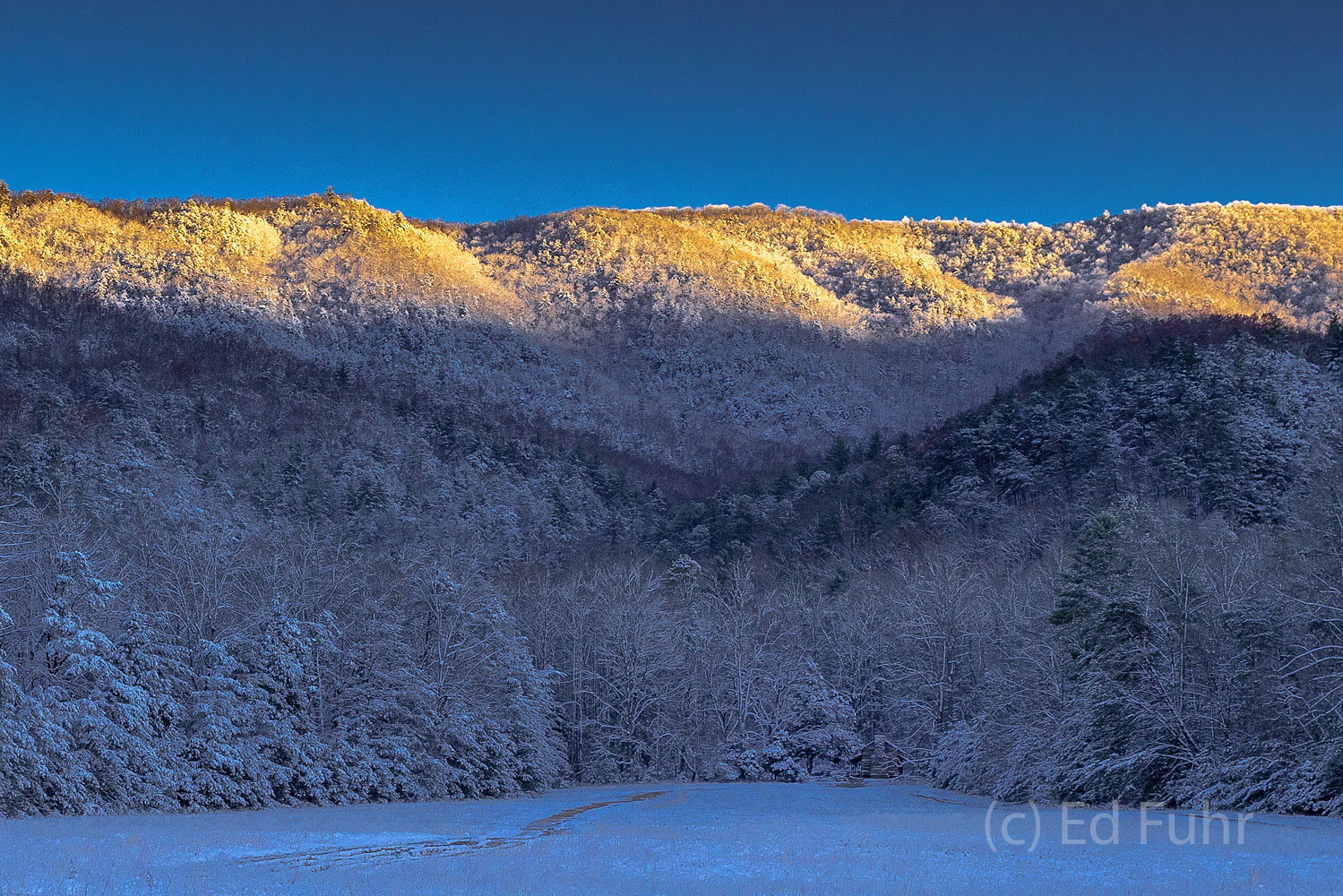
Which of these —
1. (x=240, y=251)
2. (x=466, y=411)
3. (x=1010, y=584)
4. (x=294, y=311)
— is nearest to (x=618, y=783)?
(x=1010, y=584)

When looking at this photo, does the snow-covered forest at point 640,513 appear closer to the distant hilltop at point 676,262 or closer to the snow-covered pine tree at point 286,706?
the snow-covered pine tree at point 286,706

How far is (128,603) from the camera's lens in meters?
27.5

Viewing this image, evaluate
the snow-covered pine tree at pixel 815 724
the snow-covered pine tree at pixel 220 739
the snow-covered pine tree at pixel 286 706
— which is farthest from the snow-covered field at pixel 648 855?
the snow-covered pine tree at pixel 815 724

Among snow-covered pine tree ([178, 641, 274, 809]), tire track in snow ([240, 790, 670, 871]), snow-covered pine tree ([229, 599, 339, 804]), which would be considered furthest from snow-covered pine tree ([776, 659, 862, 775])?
tire track in snow ([240, 790, 670, 871])

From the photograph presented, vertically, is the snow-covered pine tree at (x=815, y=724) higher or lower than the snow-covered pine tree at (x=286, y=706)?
lower

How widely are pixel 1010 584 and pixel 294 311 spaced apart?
95175mm

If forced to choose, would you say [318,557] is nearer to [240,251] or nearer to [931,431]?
[931,431]

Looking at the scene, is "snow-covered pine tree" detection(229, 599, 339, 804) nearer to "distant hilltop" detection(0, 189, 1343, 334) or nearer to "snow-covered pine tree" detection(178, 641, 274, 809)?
"snow-covered pine tree" detection(178, 641, 274, 809)

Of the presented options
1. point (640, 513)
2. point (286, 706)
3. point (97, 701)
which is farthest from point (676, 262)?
point (97, 701)

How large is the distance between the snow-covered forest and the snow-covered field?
373 cm

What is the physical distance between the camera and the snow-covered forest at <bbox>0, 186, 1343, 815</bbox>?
26.0m

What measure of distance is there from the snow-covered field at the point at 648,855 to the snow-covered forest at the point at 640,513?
3730mm

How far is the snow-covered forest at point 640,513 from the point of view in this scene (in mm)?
25969

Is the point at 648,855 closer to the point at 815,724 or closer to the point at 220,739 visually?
the point at 220,739
